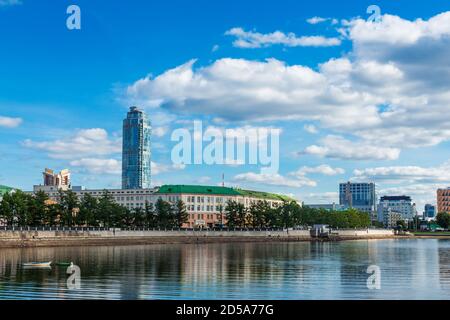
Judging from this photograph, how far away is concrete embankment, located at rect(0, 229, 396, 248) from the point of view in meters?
115

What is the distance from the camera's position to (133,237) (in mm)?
140750

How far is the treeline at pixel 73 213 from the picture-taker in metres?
125

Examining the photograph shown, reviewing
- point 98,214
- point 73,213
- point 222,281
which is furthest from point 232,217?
point 222,281

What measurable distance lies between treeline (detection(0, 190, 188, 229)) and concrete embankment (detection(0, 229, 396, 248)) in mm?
7641

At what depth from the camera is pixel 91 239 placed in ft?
427

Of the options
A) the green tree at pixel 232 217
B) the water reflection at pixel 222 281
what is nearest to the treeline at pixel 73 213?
the green tree at pixel 232 217

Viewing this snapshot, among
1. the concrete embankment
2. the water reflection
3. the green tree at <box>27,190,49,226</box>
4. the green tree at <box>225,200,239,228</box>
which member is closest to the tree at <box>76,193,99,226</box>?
the concrete embankment

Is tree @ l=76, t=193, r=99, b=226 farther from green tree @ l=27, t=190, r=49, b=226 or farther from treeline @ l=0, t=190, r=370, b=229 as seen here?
green tree @ l=27, t=190, r=49, b=226

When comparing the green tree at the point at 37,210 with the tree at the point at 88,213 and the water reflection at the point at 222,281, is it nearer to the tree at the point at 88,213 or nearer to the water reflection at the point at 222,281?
the tree at the point at 88,213

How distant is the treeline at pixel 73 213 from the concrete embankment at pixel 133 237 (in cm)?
764
